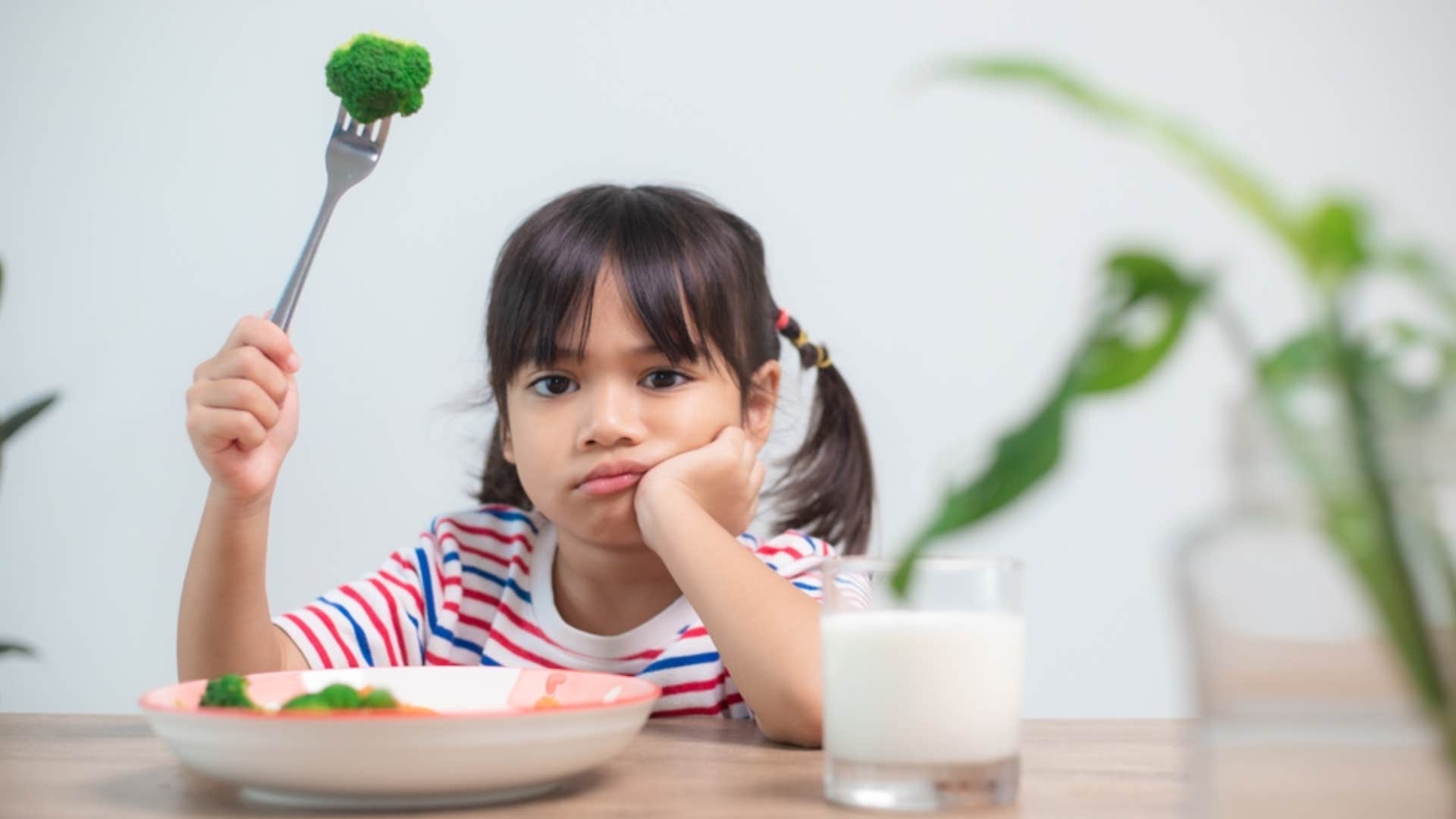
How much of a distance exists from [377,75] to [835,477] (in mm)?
704

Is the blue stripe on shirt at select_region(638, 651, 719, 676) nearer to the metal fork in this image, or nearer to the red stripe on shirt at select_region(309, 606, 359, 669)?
the red stripe on shirt at select_region(309, 606, 359, 669)

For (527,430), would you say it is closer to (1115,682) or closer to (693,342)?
(693,342)

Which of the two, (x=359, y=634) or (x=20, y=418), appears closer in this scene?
(x=20, y=418)

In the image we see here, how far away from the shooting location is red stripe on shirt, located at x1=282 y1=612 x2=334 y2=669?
1142 millimetres

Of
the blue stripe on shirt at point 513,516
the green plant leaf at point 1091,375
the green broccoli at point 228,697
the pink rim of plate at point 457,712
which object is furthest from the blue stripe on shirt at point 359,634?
the green plant leaf at point 1091,375

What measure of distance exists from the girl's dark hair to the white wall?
77cm

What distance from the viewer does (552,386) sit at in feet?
3.84

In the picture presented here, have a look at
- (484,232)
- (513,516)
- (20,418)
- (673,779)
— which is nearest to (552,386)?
(513,516)

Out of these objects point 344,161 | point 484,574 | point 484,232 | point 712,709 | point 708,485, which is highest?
point 484,232

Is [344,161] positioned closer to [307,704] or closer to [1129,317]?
[307,704]

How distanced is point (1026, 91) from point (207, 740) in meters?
0.42

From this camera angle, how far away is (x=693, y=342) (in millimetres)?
1171

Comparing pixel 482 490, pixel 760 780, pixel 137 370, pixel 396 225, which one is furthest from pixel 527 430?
pixel 137 370

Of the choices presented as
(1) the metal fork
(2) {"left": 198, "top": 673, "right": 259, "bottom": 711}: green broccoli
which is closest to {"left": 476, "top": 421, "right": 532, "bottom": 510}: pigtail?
(1) the metal fork
